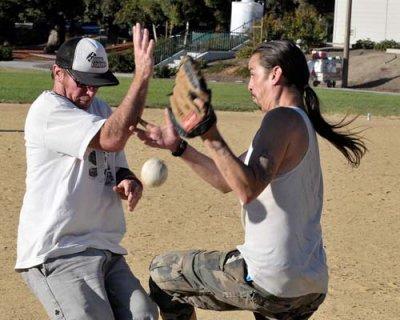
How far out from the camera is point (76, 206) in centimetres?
438

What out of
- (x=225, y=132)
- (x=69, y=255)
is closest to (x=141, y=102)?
(x=69, y=255)

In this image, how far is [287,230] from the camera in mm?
4133

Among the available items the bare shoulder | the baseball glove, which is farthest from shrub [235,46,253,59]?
the baseball glove

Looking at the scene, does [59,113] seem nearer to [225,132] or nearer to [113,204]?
[113,204]

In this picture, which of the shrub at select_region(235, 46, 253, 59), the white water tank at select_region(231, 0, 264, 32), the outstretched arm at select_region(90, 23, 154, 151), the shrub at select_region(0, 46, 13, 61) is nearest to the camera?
the outstretched arm at select_region(90, 23, 154, 151)

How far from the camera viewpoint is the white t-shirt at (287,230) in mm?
4109

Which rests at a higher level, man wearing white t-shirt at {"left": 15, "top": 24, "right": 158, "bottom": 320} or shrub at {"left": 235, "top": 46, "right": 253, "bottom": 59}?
man wearing white t-shirt at {"left": 15, "top": 24, "right": 158, "bottom": 320}

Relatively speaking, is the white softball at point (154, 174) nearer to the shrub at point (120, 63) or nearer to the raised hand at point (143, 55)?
the raised hand at point (143, 55)

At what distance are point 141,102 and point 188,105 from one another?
433 millimetres

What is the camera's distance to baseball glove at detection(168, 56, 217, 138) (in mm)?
3689

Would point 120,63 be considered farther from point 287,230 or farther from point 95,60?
point 287,230

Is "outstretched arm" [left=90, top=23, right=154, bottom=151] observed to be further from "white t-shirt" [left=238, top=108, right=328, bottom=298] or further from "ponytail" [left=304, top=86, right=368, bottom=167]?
"ponytail" [left=304, top=86, right=368, bottom=167]

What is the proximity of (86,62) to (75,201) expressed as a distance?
0.69 meters

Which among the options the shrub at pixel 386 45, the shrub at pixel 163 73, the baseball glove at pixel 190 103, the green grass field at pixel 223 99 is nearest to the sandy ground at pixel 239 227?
the baseball glove at pixel 190 103
